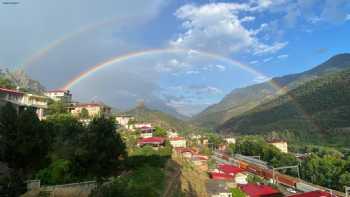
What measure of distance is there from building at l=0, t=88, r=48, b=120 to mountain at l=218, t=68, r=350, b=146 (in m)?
91.3

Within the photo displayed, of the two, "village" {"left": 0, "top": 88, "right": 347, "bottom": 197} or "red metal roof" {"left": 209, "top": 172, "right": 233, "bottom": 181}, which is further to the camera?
"red metal roof" {"left": 209, "top": 172, "right": 233, "bottom": 181}

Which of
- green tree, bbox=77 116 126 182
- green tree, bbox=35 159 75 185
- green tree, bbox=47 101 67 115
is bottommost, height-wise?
green tree, bbox=35 159 75 185

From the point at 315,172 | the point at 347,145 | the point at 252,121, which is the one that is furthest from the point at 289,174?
the point at 252,121

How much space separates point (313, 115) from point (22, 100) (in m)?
117

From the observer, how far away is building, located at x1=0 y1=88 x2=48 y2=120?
38.9 meters

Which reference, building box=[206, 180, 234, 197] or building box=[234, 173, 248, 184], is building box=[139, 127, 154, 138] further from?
building box=[234, 173, 248, 184]

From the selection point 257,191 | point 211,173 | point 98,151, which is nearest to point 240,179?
point 211,173

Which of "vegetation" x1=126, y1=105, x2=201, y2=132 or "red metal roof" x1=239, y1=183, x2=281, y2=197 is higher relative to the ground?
"vegetation" x1=126, y1=105, x2=201, y2=132

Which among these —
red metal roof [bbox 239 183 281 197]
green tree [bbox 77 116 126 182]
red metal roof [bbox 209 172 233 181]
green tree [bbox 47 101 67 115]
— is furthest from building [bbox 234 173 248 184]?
green tree [bbox 77 116 126 182]

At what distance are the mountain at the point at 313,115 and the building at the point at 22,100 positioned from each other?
9125 centimetres

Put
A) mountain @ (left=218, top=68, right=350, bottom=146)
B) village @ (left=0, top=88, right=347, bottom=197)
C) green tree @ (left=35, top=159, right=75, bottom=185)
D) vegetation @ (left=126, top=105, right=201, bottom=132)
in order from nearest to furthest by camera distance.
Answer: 1. green tree @ (left=35, top=159, right=75, bottom=185)
2. village @ (left=0, top=88, right=347, bottom=197)
3. mountain @ (left=218, top=68, right=350, bottom=146)
4. vegetation @ (left=126, top=105, right=201, bottom=132)

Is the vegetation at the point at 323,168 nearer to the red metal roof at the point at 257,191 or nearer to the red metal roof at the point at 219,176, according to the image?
the red metal roof at the point at 219,176

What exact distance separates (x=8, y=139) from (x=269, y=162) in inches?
2565

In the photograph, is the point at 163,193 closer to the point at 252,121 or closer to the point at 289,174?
the point at 289,174
